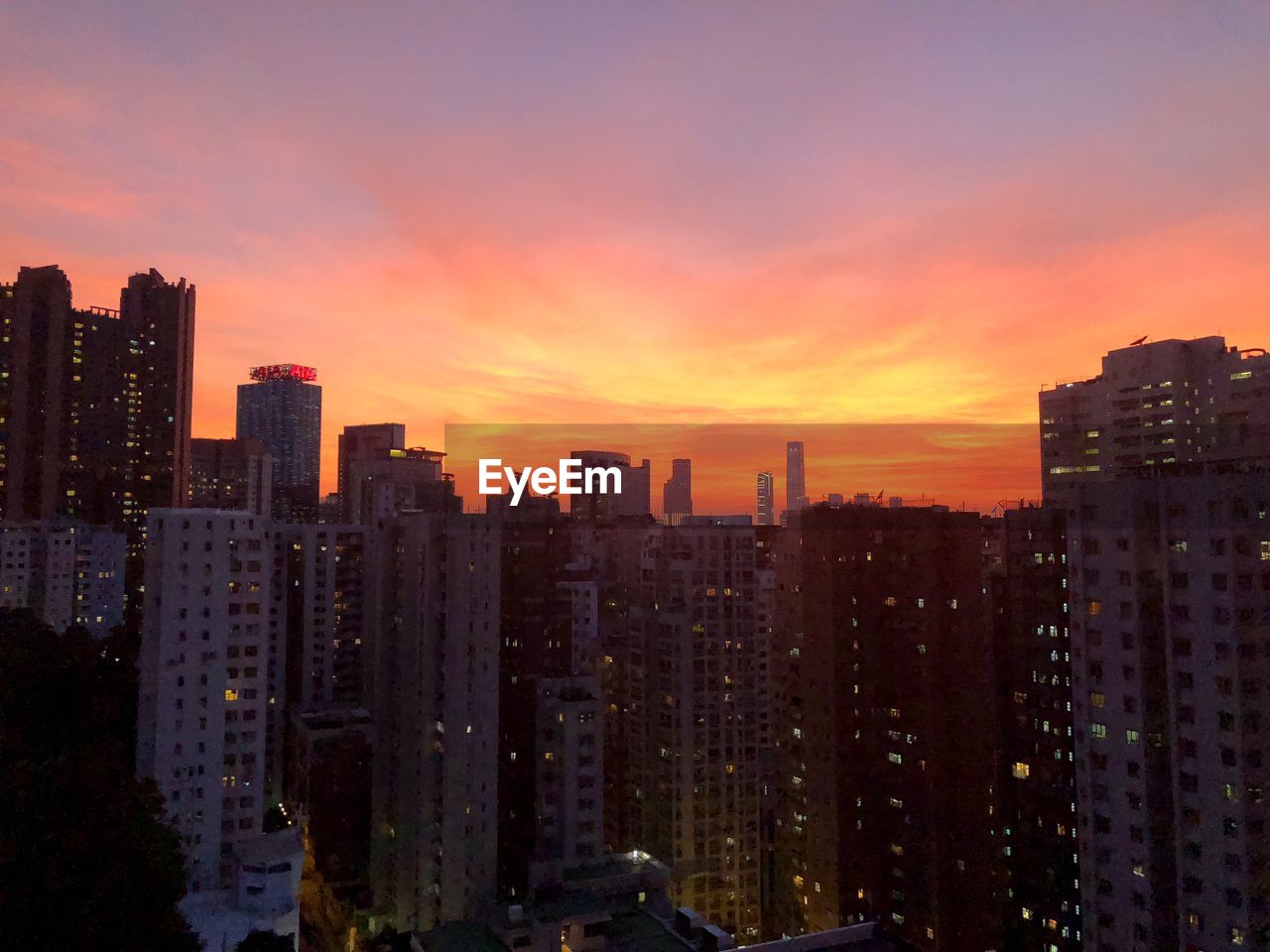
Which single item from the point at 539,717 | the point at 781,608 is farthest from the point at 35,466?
the point at 781,608

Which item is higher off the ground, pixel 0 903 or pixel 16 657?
pixel 16 657

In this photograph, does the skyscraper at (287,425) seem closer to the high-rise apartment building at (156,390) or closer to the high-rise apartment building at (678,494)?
the high-rise apartment building at (156,390)

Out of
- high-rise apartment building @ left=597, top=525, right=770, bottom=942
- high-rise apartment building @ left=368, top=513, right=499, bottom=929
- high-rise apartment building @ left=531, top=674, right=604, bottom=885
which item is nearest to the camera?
high-rise apartment building @ left=368, top=513, right=499, bottom=929

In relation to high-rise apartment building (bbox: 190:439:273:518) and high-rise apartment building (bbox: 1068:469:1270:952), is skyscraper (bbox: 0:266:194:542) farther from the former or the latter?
high-rise apartment building (bbox: 1068:469:1270:952)

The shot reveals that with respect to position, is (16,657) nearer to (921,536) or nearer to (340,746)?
(340,746)

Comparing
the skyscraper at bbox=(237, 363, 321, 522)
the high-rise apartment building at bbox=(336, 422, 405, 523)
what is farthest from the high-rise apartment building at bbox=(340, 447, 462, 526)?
the skyscraper at bbox=(237, 363, 321, 522)

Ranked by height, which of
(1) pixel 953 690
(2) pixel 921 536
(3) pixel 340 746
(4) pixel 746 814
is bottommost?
(4) pixel 746 814

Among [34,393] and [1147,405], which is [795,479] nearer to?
[1147,405]
